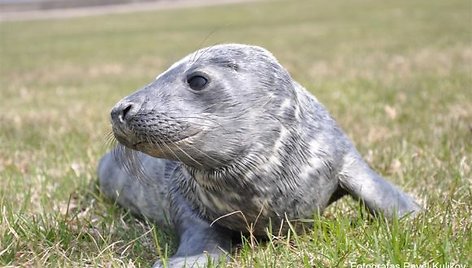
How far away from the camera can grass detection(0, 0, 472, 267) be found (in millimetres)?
2604

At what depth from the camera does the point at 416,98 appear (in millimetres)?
6734

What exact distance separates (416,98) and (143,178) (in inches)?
161

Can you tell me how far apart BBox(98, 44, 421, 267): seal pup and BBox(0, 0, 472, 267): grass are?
0.12 meters

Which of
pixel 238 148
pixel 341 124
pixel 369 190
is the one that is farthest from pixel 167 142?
pixel 341 124

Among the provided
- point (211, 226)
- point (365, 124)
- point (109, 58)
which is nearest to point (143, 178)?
point (211, 226)

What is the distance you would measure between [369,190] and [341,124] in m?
2.85

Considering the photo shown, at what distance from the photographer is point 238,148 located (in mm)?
2562

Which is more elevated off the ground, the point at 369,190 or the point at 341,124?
the point at 369,190

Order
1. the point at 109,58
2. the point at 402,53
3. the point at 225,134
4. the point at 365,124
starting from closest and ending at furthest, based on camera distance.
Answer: the point at 225,134, the point at 365,124, the point at 402,53, the point at 109,58

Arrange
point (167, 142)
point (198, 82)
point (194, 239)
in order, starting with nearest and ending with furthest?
→ point (167, 142) < point (198, 82) < point (194, 239)

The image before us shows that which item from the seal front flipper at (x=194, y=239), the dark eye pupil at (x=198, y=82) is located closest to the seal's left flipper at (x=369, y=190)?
the seal front flipper at (x=194, y=239)

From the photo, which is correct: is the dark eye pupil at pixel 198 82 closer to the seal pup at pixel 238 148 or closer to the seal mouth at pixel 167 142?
the seal pup at pixel 238 148

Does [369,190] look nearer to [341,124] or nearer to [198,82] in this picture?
[198,82]

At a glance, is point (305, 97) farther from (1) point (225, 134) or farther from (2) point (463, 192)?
(2) point (463, 192)
